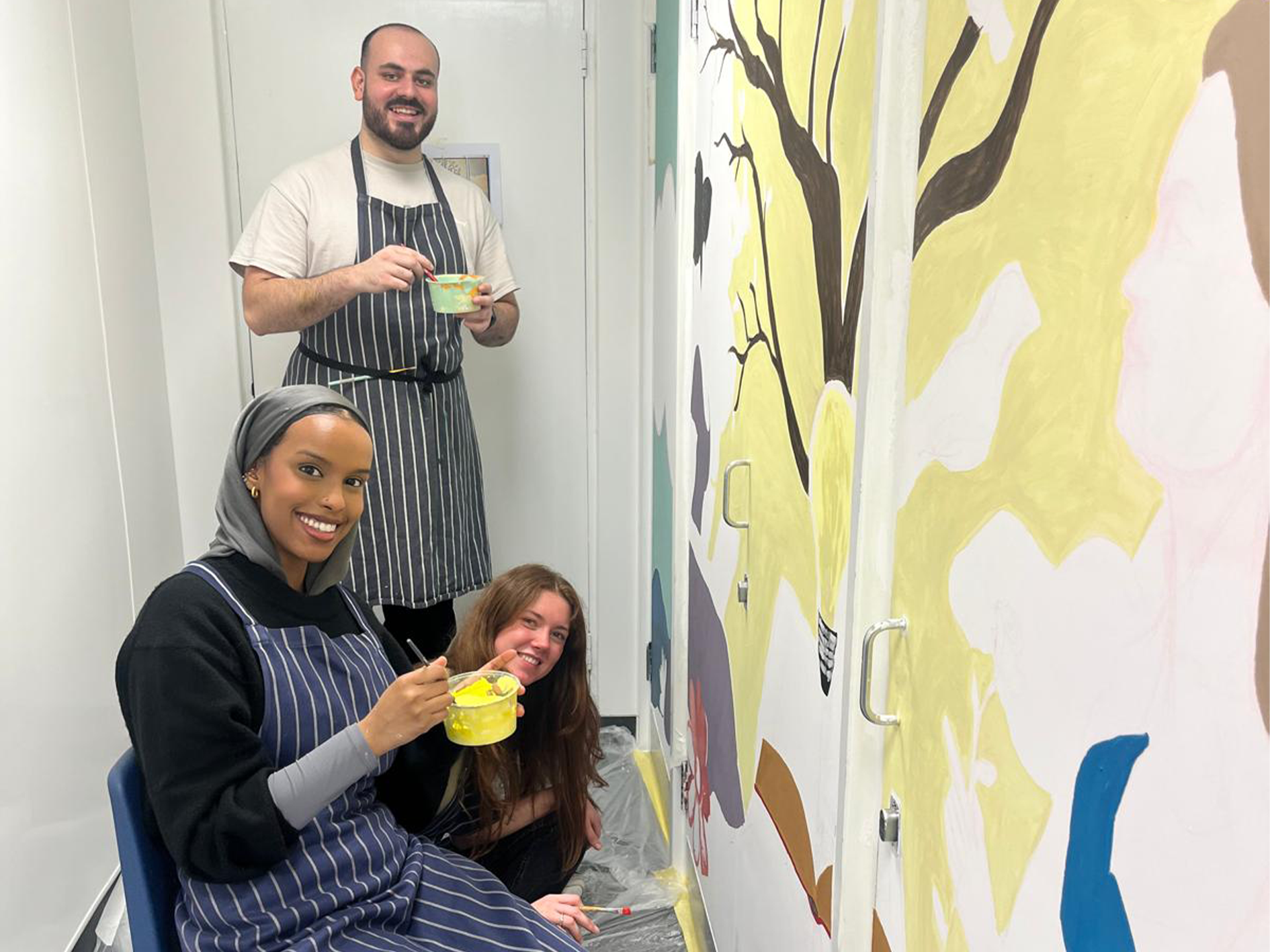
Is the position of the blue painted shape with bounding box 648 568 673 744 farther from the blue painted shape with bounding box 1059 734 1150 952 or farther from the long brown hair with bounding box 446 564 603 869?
the blue painted shape with bounding box 1059 734 1150 952

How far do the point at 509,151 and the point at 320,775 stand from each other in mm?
2059

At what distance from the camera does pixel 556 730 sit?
2086 millimetres

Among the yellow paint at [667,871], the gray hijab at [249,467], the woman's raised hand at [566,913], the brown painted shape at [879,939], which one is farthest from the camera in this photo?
the yellow paint at [667,871]

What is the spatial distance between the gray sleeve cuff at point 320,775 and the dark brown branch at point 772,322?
67 centimetres

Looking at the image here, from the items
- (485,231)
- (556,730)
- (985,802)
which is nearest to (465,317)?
(485,231)

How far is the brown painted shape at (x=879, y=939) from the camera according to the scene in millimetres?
1059

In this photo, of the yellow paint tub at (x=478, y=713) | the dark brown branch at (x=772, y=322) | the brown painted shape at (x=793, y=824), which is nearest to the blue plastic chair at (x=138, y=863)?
the yellow paint tub at (x=478, y=713)

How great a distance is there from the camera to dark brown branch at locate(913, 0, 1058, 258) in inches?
28.2

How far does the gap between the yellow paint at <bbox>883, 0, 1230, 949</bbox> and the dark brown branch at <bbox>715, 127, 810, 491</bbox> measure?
341 millimetres

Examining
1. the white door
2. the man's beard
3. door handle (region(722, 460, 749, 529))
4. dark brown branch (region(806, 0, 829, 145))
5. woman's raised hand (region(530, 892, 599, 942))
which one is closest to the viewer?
dark brown branch (region(806, 0, 829, 145))

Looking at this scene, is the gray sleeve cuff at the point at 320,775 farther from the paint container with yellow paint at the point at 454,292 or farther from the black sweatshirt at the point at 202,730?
the paint container with yellow paint at the point at 454,292

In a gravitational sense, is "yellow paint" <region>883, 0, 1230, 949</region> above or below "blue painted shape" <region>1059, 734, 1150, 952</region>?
above

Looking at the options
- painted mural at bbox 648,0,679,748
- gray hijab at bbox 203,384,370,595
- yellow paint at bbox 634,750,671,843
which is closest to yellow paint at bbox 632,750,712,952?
yellow paint at bbox 634,750,671,843

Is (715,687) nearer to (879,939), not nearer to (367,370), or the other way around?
(879,939)
